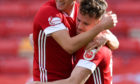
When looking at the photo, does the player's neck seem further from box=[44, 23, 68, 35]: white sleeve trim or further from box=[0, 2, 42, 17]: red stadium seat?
box=[0, 2, 42, 17]: red stadium seat

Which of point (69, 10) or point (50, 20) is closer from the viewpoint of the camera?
point (50, 20)

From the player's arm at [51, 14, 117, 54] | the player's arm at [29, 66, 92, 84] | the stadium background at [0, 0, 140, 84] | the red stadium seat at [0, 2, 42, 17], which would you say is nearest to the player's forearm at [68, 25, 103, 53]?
the player's arm at [51, 14, 117, 54]

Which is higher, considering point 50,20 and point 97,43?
point 50,20

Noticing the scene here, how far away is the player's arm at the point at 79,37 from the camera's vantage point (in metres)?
2.09

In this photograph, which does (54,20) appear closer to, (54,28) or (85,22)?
(54,28)

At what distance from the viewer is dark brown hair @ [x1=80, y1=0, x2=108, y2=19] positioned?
2127 mm

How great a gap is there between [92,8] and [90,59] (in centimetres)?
25

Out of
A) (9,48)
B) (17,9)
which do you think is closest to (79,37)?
(9,48)

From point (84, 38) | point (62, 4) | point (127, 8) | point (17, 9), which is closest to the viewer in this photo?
point (84, 38)

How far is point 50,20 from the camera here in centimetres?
216

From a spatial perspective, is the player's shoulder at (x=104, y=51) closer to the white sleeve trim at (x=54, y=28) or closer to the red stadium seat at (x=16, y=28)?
the white sleeve trim at (x=54, y=28)

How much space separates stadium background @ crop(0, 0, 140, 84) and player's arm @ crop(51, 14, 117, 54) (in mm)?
2490

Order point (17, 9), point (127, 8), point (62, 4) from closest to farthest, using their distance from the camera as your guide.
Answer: point (62, 4) → point (127, 8) → point (17, 9)

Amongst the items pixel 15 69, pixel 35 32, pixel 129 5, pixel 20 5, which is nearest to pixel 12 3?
pixel 20 5
